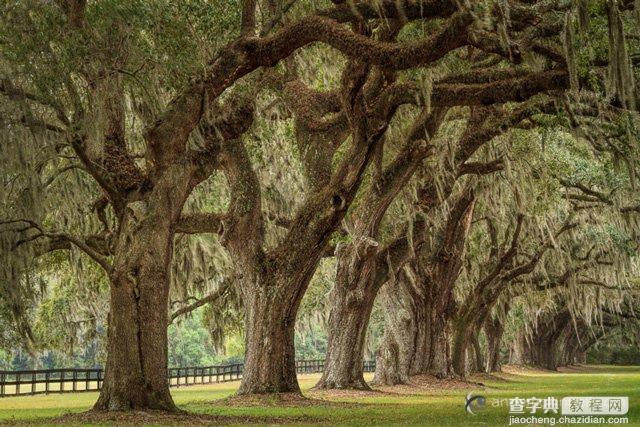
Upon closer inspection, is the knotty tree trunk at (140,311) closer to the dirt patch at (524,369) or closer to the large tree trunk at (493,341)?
the large tree trunk at (493,341)

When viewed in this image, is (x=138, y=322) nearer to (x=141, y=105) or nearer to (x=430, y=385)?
(x=141, y=105)

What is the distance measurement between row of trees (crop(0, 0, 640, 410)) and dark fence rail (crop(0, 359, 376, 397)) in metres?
5.58

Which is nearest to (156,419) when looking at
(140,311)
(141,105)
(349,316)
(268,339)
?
(140,311)

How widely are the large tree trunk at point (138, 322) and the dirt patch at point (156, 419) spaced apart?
11.1 inches

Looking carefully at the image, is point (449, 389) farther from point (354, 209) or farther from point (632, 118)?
point (632, 118)

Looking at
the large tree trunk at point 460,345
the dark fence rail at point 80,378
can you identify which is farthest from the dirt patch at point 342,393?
the large tree trunk at point 460,345

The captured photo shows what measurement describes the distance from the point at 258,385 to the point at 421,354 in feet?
39.4

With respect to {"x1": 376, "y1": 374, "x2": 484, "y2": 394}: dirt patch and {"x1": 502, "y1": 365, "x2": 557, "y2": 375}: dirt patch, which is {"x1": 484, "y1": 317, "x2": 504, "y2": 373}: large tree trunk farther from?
{"x1": 376, "y1": 374, "x2": 484, "y2": 394}: dirt patch

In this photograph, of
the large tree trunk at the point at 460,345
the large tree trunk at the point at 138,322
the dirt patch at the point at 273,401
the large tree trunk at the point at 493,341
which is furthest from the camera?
the large tree trunk at the point at 493,341

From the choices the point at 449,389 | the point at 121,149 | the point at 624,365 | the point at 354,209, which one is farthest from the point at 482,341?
the point at 121,149

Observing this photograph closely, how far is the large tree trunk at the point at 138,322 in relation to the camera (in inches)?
479

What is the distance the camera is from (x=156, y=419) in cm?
1139

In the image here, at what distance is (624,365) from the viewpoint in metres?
82.9

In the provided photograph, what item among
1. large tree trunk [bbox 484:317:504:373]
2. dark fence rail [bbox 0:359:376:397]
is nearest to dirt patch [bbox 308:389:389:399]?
dark fence rail [bbox 0:359:376:397]
